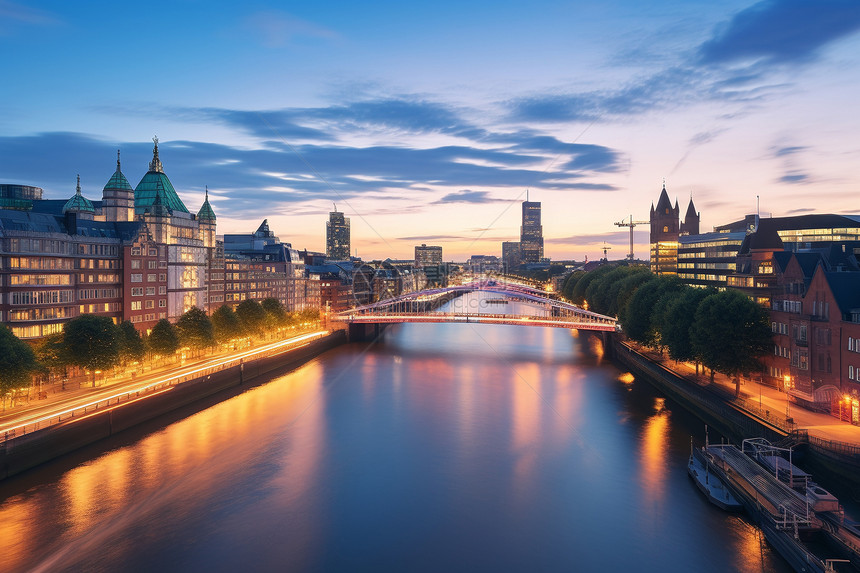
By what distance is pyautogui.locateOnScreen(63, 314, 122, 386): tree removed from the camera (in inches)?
1468

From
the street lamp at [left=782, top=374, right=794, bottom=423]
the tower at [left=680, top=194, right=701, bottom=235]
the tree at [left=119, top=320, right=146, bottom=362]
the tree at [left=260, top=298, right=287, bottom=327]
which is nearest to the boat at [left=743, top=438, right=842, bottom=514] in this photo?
the street lamp at [left=782, top=374, right=794, bottom=423]

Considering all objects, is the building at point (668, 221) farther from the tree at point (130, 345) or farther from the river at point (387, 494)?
the tree at point (130, 345)

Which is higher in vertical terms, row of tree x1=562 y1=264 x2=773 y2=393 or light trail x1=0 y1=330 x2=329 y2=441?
row of tree x1=562 y1=264 x2=773 y2=393

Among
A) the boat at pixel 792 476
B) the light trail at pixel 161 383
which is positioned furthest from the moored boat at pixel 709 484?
the light trail at pixel 161 383

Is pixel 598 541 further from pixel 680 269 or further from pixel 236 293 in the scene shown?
pixel 680 269

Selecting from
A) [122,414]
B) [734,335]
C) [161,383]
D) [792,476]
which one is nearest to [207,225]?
[161,383]

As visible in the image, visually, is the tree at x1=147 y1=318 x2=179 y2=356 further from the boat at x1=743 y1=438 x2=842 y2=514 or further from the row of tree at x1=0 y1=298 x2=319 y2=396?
the boat at x1=743 y1=438 x2=842 y2=514

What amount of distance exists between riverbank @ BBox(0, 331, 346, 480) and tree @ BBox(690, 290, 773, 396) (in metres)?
32.5

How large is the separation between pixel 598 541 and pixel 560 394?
79.5 feet

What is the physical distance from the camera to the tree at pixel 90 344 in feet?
122

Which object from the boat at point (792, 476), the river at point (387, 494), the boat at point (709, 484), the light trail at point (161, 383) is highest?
the light trail at point (161, 383)

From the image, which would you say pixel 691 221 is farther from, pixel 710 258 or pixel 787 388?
pixel 787 388

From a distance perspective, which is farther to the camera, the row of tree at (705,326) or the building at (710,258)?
the building at (710,258)

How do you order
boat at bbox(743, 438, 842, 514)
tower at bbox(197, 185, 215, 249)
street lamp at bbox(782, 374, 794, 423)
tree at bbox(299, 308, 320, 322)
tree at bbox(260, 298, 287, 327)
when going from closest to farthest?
boat at bbox(743, 438, 842, 514) → street lamp at bbox(782, 374, 794, 423) → tree at bbox(260, 298, 287, 327) → tower at bbox(197, 185, 215, 249) → tree at bbox(299, 308, 320, 322)
